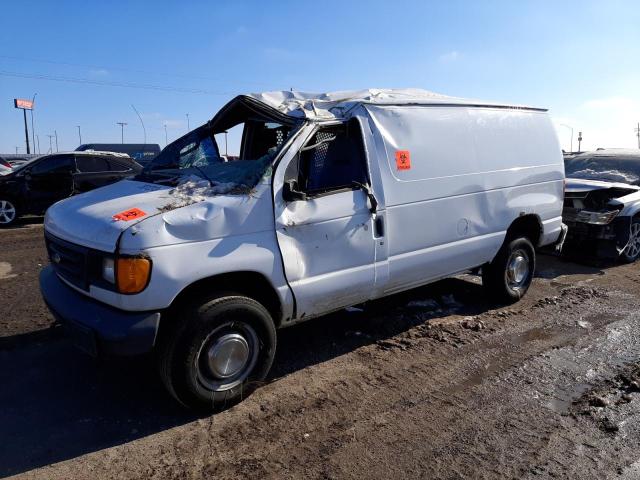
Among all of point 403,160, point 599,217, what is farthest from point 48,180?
point 599,217

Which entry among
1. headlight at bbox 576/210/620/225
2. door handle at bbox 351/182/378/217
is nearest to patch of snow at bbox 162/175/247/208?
door handle at bbox 351/182/378/217

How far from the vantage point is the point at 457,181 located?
4.72m

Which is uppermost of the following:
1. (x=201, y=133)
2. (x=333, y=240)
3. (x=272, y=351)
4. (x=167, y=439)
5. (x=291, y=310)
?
(x=201, y=133)

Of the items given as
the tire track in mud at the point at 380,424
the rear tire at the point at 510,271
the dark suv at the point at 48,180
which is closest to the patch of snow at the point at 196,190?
the tire track in mud at the point at 380,424

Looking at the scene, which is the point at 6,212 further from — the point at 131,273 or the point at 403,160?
the point at 403,160

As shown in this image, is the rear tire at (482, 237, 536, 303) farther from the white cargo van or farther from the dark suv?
the dark suv

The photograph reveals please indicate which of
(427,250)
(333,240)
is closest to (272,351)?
(333,240)

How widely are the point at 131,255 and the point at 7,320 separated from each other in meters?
3.00

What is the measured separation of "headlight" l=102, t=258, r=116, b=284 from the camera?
295 centimetres

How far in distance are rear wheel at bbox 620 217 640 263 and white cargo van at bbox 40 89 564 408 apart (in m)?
3.46

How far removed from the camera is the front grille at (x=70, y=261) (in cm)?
318

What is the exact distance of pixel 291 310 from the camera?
361 centimetres

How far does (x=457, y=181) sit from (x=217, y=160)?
226 cm

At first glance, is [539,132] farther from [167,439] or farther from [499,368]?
[167,439]
